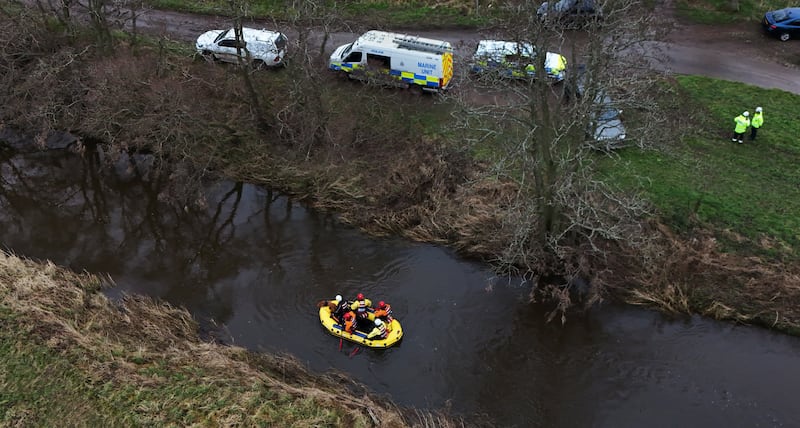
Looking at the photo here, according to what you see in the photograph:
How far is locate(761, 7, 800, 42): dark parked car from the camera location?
23812 millimetres

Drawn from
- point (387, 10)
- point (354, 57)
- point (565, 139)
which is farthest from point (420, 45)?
point (565, 139)

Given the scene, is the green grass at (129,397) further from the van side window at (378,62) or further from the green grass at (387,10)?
the green grass at (387,10)

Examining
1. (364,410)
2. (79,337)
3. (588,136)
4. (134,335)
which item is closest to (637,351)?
(588,136)

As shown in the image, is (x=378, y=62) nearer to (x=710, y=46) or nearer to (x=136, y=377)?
(x=136, y=377)

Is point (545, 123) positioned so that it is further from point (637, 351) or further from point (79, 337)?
point (79, 337)

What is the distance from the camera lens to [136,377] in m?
13.4

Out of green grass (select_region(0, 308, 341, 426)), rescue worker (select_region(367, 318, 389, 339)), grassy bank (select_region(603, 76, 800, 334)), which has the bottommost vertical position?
green grass (select_region(0, 308, 341, 426))

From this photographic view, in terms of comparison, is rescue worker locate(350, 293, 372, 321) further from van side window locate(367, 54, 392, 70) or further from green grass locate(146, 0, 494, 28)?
green grass locate(146, 0, 494, 28)

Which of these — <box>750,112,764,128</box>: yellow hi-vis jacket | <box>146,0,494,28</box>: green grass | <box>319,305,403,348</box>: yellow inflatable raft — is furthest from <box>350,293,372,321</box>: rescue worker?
<box>146,0,494,28</box>: green grass

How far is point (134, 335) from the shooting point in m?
14.9

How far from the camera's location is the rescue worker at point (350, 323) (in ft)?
49.5

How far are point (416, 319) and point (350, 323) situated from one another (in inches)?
74.3

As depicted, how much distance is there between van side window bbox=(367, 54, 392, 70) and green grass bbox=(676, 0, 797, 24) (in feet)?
44.7

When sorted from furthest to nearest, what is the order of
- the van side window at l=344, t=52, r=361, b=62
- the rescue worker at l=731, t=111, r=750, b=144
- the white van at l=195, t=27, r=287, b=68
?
the white van at l=195, t=27, r=287, b=68 → the van side window at l=344, t=52, r=361, b=62 → the rescue worker at l=731, t=111, r=750, b=144
